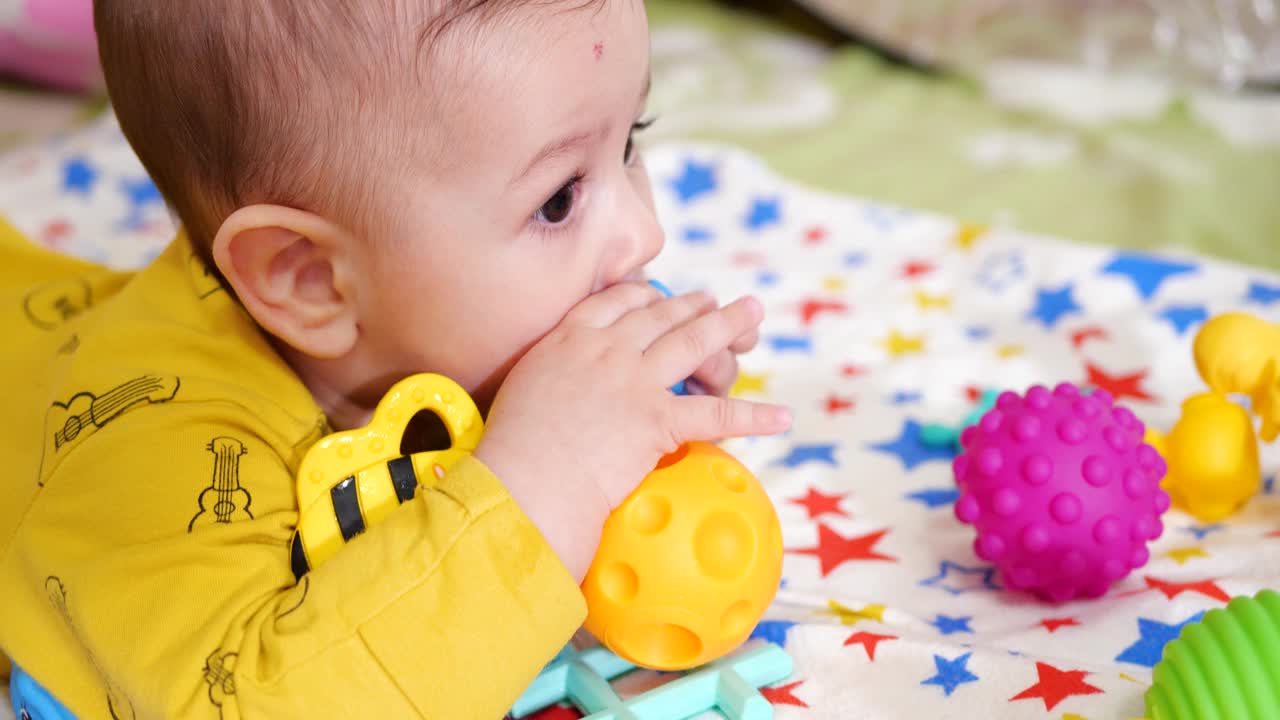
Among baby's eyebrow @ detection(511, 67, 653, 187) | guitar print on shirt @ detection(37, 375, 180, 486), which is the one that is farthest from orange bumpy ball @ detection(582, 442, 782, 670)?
guitar print on shirt @ detection(37, 375, 180, 486)

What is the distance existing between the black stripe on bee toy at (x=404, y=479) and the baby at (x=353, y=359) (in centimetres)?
5

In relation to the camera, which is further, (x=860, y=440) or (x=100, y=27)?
(x=860, y=440)

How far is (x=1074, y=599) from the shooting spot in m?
0.89

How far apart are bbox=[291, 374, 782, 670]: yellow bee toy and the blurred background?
3.37 ft

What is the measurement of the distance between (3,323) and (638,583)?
65 cm

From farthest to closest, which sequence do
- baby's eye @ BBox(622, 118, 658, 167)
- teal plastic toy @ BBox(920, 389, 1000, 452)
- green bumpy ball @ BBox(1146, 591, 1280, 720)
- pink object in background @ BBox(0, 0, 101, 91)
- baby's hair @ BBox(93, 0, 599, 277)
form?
pink object in background @ BBox(0, 0, 101, 91)
teal plastic toy @ BBox(920, 389, 1000, 452)
baby's eye @ BBox(622, 118, 658, 167)
baby's hair @ BBox(93, 0, 599, 277)
green bumpy ball @ BBox(1146, 591, 1280, 720)

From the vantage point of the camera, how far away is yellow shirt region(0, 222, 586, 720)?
0.67 meters

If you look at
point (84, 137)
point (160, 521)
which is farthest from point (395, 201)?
point (84, 137)

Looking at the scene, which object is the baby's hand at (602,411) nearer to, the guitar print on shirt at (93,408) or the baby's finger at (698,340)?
the baby's finger at (698,340)

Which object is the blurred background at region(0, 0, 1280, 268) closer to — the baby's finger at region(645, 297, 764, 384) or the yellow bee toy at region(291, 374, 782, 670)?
the baby's finger at region(645, 297, 764, 384)

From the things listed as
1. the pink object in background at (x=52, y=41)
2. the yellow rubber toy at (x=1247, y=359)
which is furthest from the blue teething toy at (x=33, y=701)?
the pink object in background at (x=52, y=41)

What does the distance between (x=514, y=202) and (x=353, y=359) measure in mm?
192

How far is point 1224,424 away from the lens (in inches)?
38.0

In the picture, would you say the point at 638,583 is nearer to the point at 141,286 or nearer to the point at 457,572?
the point at 457,572
